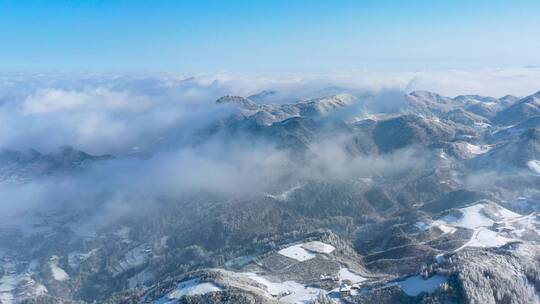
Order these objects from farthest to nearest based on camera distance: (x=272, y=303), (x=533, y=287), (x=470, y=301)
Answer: (x=533, y=287)
(x=272, y=303)
(x=470, y=301)

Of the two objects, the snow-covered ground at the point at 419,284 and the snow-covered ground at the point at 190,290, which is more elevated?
the snow-covered ground at the point at 419,284

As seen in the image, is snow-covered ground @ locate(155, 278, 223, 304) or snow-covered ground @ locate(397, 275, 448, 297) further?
→ snow-covered ground @ locate(155, 278, 223, 304)

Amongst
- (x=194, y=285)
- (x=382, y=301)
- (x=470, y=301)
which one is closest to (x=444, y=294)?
(x=470, y=301)

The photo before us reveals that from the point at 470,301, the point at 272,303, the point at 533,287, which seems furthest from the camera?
the point at 533,287

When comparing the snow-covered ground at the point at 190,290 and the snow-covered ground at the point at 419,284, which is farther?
the snow-covered ground at the point at 190,290

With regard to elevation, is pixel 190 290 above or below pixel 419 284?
below

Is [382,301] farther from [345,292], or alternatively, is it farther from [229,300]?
[229,300]

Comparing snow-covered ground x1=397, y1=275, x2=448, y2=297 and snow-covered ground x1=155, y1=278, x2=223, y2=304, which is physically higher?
snow-covered ground x1=397, y1=275, x2=448, y2=297

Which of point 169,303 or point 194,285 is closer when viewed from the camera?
point 169,303

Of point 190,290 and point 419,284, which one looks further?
point 190,290
